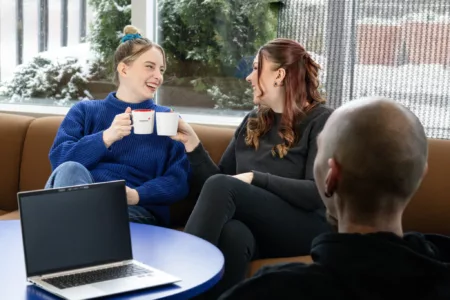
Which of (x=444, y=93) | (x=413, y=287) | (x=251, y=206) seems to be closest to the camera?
(x=413, y=287)

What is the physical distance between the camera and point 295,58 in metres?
2.96

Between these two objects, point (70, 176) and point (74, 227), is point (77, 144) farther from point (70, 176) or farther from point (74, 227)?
point (74, 227)

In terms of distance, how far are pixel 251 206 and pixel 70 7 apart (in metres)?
1.87

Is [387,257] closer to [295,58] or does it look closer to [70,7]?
[295,58]

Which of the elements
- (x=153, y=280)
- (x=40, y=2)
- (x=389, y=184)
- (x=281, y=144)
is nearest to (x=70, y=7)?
(x=40, y=2)

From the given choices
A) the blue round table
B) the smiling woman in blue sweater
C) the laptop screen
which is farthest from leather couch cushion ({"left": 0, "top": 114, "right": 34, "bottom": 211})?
the laptop screen

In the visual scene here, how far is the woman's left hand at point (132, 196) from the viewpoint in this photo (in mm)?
2850

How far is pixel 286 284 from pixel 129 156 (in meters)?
1.99

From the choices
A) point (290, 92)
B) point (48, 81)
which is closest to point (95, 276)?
point (290, 92)

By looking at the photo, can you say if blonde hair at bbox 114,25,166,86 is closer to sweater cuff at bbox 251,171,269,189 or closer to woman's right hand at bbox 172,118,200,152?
woman's right hand at bbox 172,118,200,152

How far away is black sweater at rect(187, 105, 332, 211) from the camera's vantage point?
277 centimetres

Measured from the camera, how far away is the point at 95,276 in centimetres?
186

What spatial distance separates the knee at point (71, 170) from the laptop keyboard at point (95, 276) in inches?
33.0

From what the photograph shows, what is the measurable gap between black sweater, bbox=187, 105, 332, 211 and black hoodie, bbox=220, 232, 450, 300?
1632 millimetres
